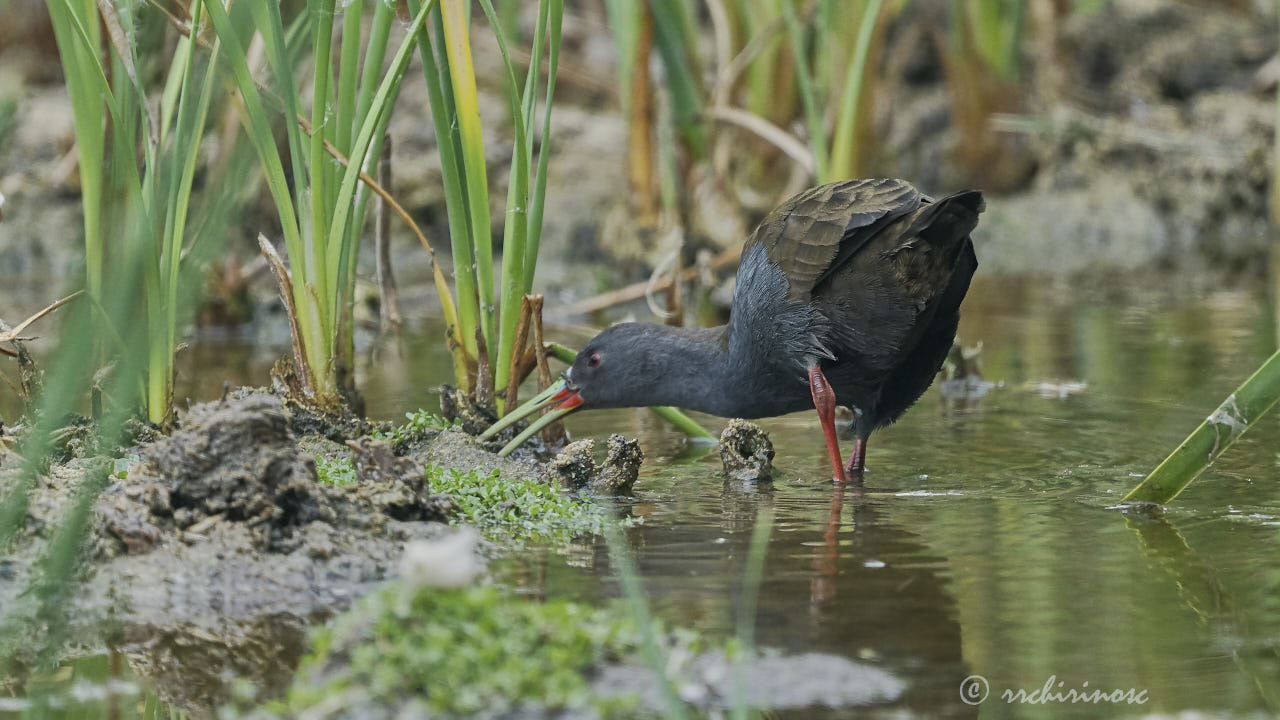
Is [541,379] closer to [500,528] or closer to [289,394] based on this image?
[289,394]

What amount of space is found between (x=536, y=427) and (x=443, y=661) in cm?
231

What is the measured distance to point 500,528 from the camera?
3.89 m

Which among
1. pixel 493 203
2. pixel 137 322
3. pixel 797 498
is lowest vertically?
pixel 493 203

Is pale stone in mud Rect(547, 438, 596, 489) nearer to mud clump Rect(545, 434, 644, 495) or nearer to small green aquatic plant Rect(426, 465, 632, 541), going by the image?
mud clump Rect(545, 434, 644, 495)

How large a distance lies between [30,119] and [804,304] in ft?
32.2

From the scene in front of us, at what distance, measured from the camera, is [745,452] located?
15.5 ft

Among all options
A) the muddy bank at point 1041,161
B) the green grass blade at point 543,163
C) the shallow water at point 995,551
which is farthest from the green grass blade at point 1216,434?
the muddy bank at point 1041,161

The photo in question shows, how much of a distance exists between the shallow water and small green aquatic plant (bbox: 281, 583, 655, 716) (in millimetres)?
481

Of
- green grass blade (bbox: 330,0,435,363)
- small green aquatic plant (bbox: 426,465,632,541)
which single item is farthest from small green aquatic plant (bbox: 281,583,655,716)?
green grass blade (bbox: 330,0,435,363)

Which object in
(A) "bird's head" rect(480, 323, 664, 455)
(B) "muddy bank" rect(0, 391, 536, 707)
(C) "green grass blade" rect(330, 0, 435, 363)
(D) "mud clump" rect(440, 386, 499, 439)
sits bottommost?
(D) "mud clump" rect(440, 386, 499, 439)

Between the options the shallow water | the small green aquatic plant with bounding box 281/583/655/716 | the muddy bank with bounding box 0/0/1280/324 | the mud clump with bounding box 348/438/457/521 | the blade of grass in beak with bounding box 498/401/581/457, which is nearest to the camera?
the small green aquatic plant with bounding box 281/583/655/716

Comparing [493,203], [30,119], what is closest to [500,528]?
[493,203]

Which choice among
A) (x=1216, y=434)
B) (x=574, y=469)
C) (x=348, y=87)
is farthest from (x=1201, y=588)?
(x=348, y=87)

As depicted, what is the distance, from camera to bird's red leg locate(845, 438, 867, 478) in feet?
15.8
